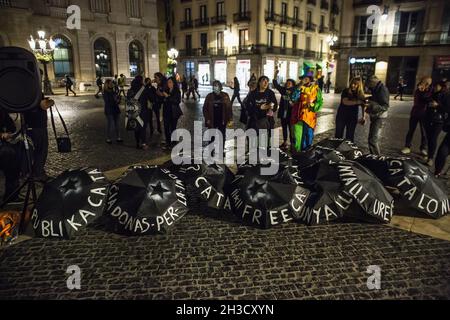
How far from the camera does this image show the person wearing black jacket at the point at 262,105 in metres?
6.82

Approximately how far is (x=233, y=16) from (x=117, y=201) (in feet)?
132

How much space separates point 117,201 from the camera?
424 centimetres

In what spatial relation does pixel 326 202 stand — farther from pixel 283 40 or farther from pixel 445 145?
pixel 283 40

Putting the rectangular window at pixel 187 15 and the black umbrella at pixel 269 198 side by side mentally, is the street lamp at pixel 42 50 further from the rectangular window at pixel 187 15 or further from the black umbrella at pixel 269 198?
the rectangular window at pixel 187 15

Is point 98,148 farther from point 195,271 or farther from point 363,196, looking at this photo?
point 363,196

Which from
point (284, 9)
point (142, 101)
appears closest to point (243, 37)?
point (284, 9)

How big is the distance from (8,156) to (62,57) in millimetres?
29940

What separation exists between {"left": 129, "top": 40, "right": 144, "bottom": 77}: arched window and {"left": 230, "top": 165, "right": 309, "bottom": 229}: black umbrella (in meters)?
33.7

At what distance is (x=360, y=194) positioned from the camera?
13.7 feet

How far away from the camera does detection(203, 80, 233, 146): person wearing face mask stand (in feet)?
23.1

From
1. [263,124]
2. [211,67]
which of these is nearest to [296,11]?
[211,67]

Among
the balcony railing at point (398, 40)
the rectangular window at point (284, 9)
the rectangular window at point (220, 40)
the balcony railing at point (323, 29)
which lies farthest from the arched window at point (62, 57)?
the balcony railing at point (323, 29)
